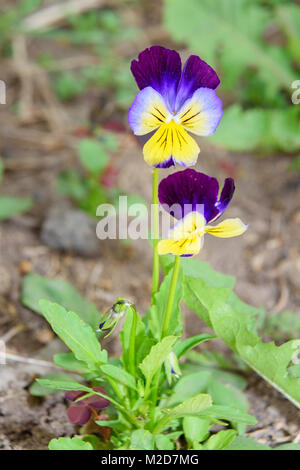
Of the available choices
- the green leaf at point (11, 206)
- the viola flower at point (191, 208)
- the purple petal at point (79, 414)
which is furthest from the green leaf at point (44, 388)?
the green leaf at point (11, 206)

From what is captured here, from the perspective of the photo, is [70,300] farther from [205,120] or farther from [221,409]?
[205,120]


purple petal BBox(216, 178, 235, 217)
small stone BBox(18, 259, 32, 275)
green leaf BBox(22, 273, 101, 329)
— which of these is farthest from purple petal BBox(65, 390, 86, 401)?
small stone BBox(18, 259, 32, 275)

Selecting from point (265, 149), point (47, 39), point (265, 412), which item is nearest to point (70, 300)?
point (265, 412)

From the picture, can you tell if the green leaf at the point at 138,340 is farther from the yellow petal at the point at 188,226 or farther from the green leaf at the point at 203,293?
the yellow petal at the point at 188,226

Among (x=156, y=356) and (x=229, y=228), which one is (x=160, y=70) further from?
(x=156, y=356)

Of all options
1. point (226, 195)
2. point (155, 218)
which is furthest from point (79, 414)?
point (226, 195)

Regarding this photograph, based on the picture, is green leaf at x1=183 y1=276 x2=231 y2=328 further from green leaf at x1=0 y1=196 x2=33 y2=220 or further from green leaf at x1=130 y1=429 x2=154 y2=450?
green leaf at x1=0 y1=196 x2=33 y2=220
